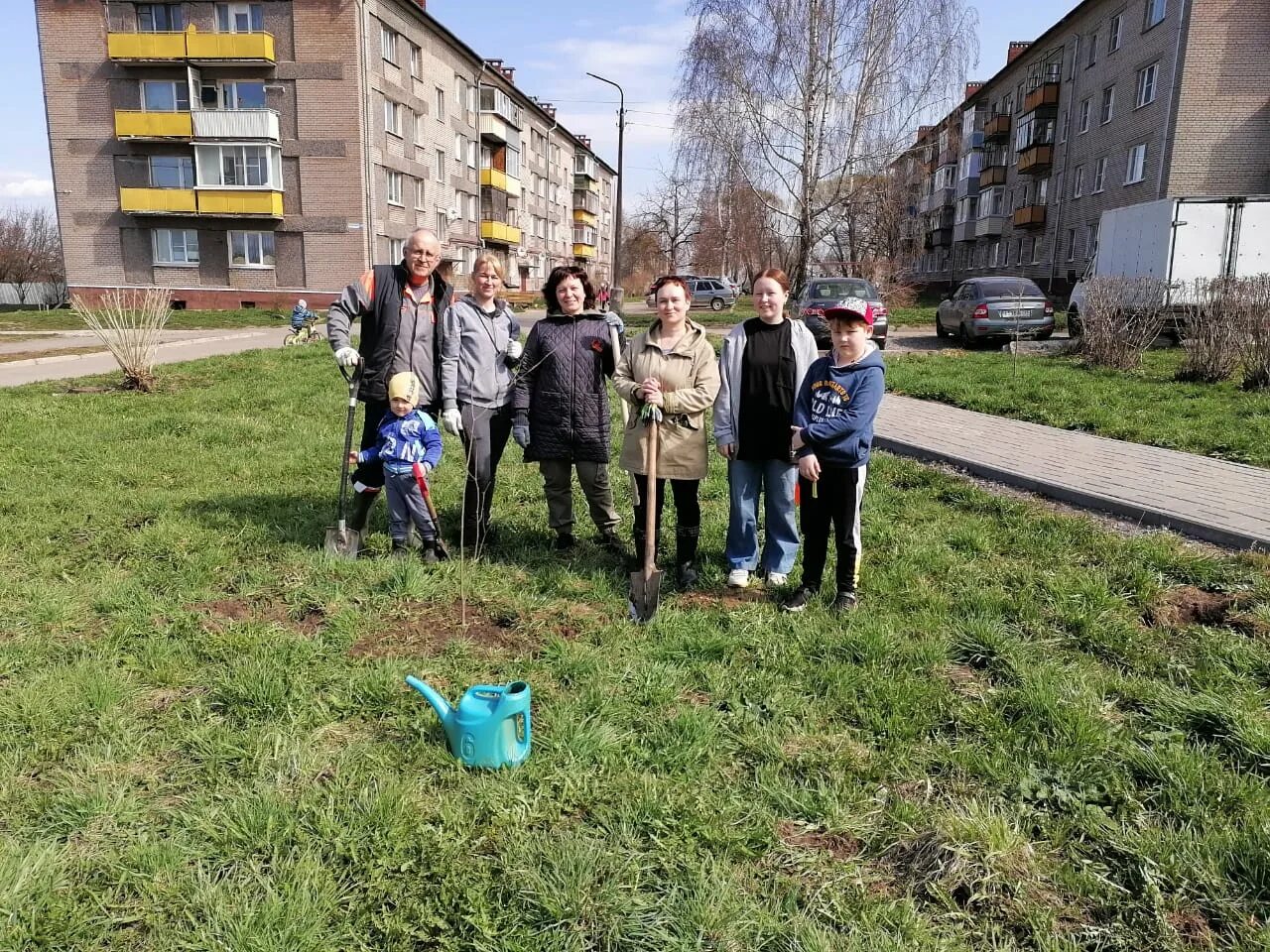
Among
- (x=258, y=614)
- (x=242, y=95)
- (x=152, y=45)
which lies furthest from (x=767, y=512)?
(x=152, y=45)

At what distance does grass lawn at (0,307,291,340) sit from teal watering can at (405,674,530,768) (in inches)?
990

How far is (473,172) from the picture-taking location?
43969 millimetres

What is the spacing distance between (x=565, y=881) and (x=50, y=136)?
3940cm

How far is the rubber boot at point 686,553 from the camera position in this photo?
15.8ft

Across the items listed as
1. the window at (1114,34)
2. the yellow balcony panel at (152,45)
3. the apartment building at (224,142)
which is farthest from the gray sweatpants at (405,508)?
the window at (1114,34)

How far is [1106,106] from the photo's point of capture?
33.2 metres

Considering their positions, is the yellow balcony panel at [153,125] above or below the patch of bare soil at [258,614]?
above

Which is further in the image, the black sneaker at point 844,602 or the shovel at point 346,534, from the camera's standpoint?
the shovel at point 346,534

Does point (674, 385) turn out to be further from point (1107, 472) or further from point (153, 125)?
point (153, 125)

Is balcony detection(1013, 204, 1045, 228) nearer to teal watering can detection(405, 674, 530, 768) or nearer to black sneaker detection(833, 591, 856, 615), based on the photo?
black sneaker detection(833, 591, 856, 615)

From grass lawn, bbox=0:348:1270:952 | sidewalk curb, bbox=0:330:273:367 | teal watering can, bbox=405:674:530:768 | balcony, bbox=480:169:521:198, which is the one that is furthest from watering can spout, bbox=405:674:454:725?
balcony, bbox=480:169:521:198

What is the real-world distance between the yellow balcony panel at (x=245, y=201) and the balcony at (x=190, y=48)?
4.67 metres

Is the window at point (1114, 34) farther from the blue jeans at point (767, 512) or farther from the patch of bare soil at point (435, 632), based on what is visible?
the patch of bare soil at point (435, 632)

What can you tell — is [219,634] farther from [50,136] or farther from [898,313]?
[50,136]
